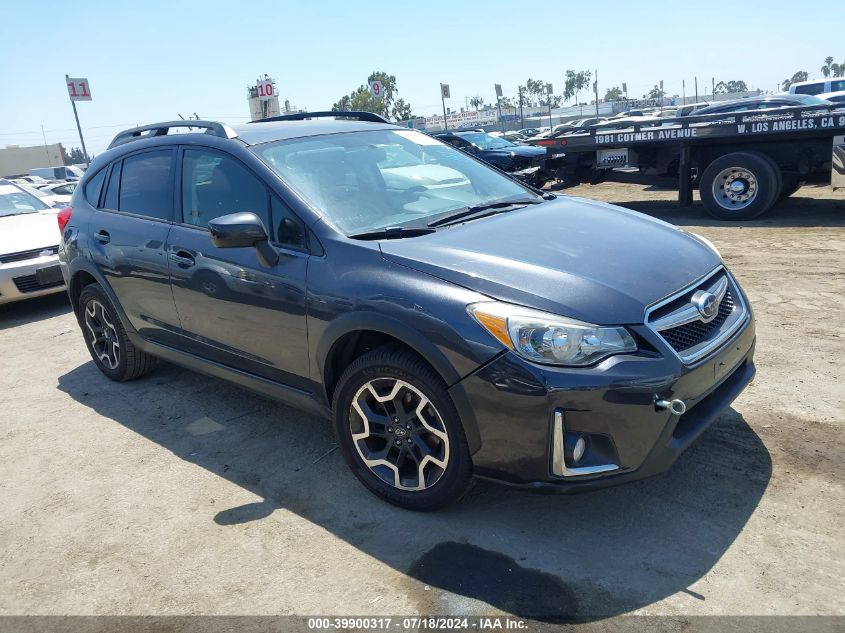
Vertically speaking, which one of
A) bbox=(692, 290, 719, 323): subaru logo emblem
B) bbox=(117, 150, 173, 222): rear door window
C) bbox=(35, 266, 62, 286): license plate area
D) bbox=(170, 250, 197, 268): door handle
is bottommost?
bbox=(35, 266, 62, 286): license plate area

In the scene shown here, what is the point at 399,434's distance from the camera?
3.08 meters

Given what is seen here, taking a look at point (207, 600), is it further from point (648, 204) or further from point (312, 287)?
point (648, 204)

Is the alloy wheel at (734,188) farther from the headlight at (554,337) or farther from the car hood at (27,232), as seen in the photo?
the car hood at (27,232)

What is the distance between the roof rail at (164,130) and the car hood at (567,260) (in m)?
1.46

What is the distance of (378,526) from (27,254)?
6.29 metres

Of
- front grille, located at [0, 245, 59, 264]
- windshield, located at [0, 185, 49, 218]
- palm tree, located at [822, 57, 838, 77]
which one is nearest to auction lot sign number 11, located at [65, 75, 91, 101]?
windshield, located at [0, 185, 49, 218]

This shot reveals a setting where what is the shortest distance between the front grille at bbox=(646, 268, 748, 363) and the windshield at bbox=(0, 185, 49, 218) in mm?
8405

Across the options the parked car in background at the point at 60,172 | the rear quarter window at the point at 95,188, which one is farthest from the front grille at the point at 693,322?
the parked car in background at the point at 60,172

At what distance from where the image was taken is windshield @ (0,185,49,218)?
28.3ft

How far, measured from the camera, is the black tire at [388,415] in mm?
2840

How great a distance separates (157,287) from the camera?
13.8 feet

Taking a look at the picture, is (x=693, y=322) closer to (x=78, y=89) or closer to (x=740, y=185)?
(x=740, y=185)

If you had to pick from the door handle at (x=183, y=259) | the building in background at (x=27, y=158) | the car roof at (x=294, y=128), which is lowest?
the door handle at (x=183, y=259)

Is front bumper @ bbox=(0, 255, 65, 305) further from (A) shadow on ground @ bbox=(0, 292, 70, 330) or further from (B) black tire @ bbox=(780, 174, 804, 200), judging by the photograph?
(B) black tire @ bbox=(780, 174, 804, 200)
